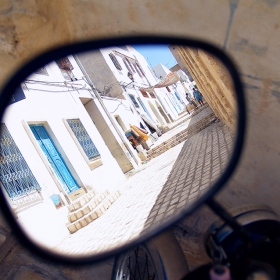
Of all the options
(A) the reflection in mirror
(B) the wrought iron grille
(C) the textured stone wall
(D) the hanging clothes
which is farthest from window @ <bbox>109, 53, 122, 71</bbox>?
(C) the textured stone wall

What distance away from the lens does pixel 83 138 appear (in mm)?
9398

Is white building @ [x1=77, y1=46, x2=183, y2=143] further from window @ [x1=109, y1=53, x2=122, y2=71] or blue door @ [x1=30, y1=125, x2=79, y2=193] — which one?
blue door @ [x1=30, y1=125, x2=79, y2=193]

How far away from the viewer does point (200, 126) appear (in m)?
12.3

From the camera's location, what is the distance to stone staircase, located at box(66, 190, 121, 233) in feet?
20.6

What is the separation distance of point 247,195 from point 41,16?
2.41 metres

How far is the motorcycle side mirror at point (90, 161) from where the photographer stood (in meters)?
1.34

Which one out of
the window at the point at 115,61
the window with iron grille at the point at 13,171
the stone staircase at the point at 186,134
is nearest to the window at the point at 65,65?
the window with iron grille at the point at 13,171

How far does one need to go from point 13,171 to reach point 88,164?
325cm

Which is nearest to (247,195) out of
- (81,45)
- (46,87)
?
(81,45)

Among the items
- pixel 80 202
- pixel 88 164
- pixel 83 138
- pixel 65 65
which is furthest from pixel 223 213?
pixel 65 65

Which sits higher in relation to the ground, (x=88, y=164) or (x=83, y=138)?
(x=83, y=138)

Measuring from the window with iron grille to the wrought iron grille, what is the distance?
307 cm

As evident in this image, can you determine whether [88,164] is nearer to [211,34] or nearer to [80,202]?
[80,202]

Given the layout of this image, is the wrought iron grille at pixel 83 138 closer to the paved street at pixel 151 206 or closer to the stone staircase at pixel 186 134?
the paved street at pixel 151 206
